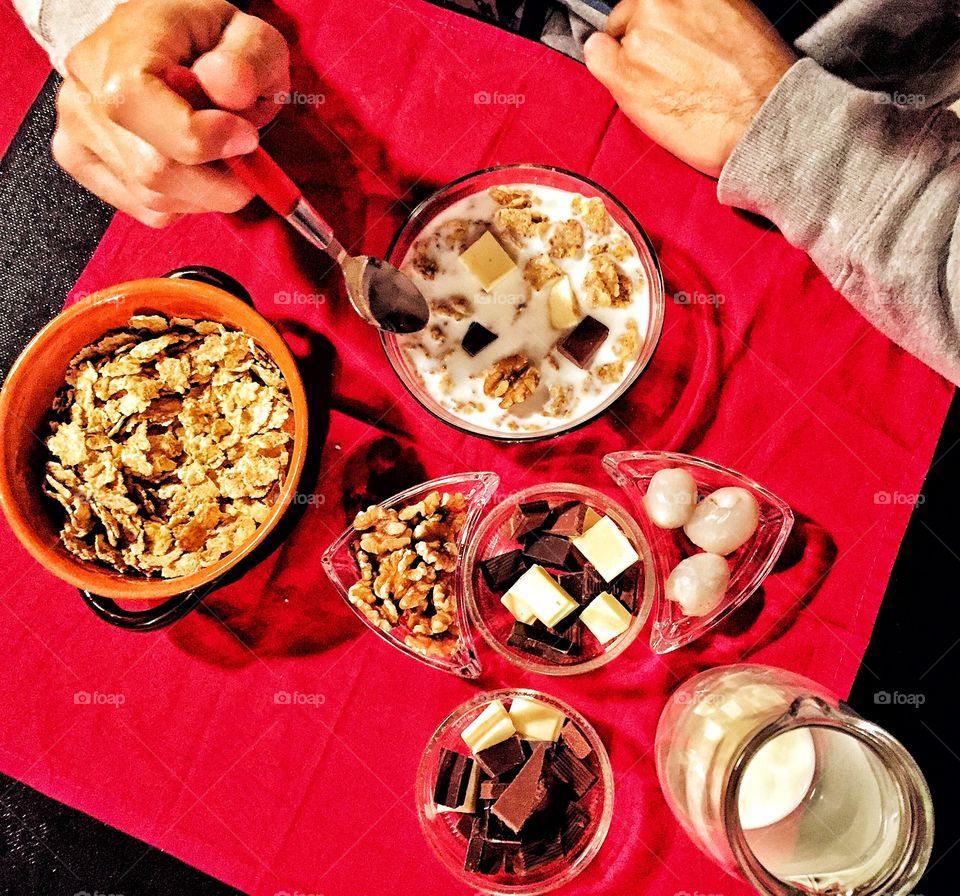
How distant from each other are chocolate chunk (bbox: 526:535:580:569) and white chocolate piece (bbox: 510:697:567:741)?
183 millimetres

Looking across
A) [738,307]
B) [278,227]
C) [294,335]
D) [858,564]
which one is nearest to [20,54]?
[278,227]

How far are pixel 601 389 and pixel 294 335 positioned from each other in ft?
1.44

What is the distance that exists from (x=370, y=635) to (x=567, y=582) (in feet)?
0.92

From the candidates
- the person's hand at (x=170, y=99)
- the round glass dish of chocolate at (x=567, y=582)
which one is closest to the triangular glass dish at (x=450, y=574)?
the round glass dish of chocolate at (x=567, y=582)

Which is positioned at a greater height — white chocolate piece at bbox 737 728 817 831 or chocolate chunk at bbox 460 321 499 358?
chocolate chunk at bbox 460 321 499 358

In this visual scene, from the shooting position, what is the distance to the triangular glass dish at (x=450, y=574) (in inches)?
40.2

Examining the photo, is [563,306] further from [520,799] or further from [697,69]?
[520,799]

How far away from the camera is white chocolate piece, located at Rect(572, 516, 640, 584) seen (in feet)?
3.26
